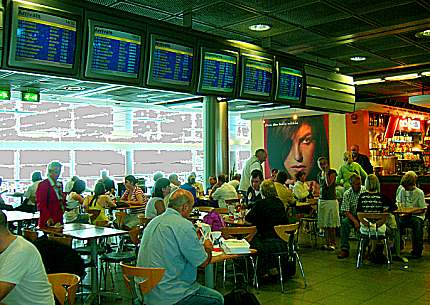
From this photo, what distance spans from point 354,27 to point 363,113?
885 cm

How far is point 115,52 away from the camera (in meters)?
4.43

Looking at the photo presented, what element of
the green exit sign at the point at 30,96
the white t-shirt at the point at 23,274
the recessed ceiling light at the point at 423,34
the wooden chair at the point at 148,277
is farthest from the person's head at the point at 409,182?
the green exit sign at the point at 30,96

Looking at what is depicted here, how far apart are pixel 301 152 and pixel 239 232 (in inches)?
410

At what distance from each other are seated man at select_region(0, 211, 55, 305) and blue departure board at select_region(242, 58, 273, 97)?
11.4ft

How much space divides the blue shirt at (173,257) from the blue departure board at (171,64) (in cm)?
160

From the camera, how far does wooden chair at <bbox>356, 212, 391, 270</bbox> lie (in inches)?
271

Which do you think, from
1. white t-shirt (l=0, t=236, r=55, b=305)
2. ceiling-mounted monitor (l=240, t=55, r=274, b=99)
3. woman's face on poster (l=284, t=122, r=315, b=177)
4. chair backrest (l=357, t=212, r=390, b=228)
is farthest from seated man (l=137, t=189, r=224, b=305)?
woman's face on poster (l=284, t=122, r=315, b=177)

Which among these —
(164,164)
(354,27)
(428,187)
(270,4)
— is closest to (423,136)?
(428,187)

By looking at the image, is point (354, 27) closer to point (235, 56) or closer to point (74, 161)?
point (235, 56)

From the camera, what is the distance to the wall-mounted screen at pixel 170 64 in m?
4.76

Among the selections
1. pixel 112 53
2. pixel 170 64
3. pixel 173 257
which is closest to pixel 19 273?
pixel 173 257

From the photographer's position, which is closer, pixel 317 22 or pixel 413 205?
pixel 317 22

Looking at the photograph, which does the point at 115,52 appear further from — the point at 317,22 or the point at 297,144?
the point at 297,144

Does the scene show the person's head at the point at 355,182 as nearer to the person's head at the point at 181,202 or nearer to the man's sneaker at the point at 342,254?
the man's sneaker at the point at 342,254
